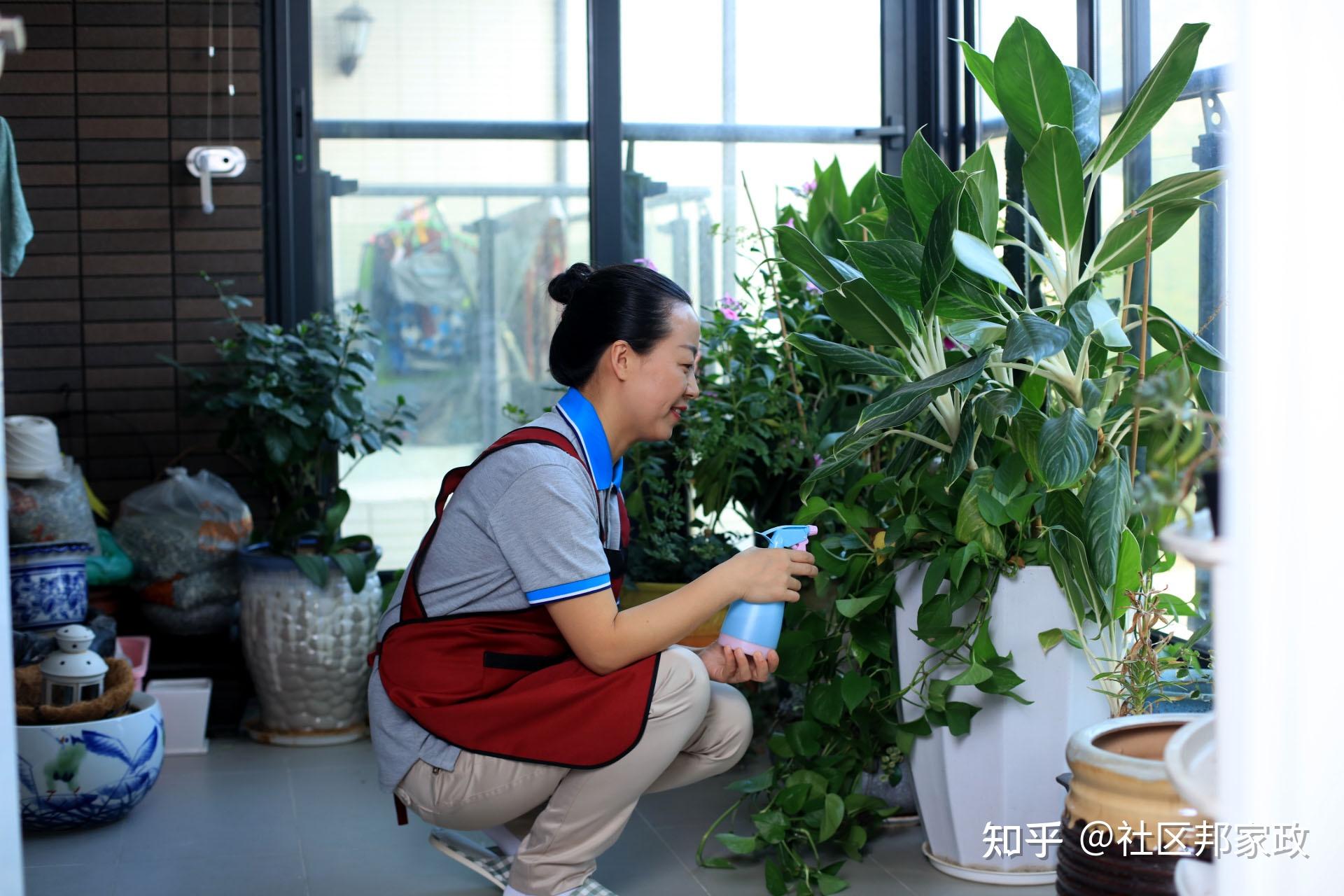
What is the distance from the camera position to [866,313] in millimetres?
2004

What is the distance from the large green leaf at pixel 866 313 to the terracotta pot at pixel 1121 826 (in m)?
0.82

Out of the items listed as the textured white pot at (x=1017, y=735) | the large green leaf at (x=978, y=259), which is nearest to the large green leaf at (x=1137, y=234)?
the large green leaf at (x=978, y=259)

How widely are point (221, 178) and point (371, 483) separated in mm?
892

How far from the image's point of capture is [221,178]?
338cm

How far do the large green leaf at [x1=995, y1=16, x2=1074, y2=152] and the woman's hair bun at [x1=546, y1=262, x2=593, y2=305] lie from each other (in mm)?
679

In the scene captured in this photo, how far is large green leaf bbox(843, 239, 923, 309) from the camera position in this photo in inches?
73.5

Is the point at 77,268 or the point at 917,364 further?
the point at 77,268

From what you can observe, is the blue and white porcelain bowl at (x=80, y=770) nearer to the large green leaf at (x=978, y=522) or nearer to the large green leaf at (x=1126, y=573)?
the large green leaf at (x=978, y=522)

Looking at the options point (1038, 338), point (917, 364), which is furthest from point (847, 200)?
point (1038, 338)

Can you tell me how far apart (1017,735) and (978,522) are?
0.34m

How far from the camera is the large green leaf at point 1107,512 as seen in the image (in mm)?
1726

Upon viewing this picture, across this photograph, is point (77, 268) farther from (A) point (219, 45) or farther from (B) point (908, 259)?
(B) point (908, 259)

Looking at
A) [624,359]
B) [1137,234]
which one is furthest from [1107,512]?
[624,359]

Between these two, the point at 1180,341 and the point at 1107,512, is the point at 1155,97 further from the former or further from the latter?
the point at 1107,512
